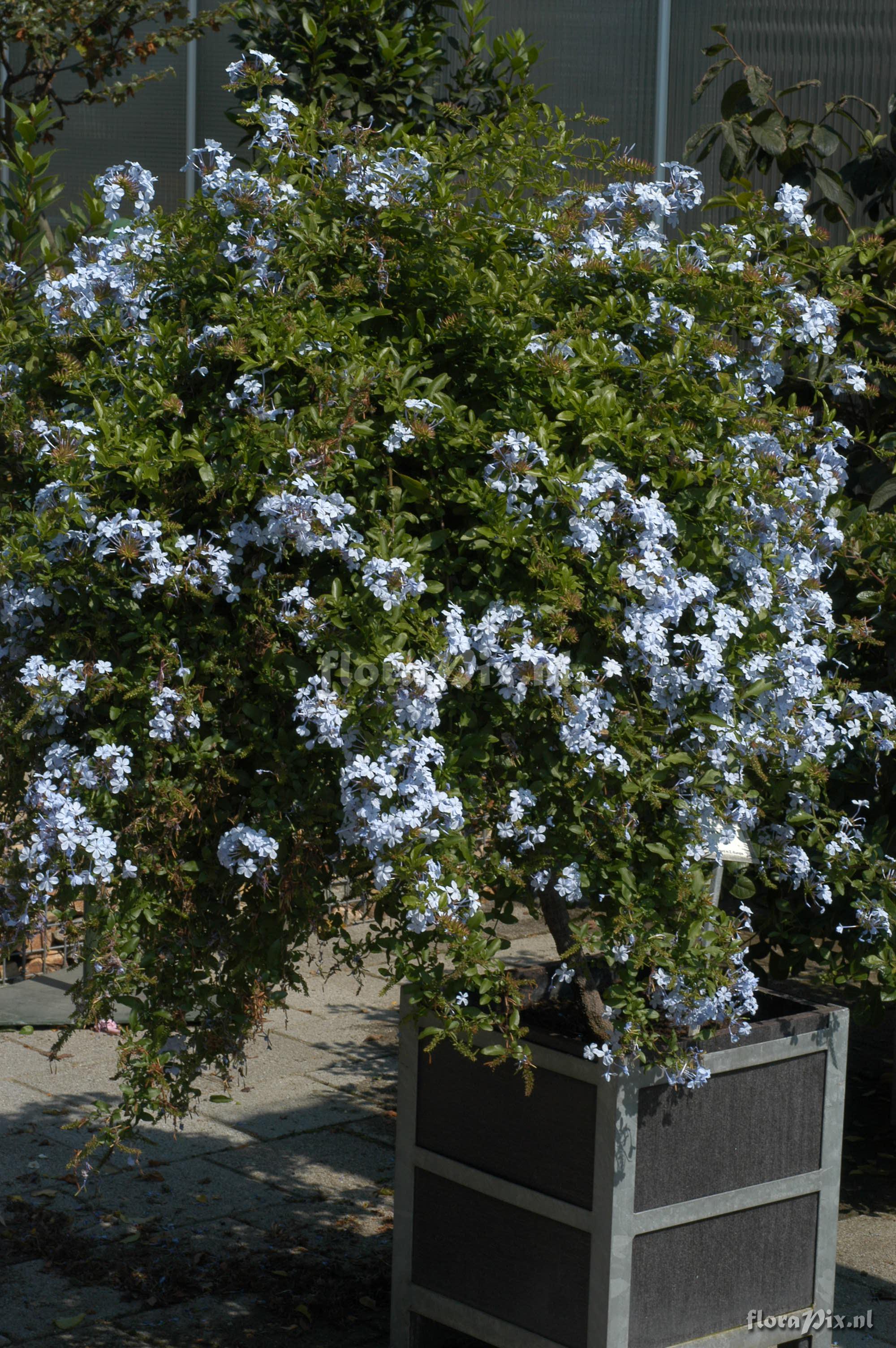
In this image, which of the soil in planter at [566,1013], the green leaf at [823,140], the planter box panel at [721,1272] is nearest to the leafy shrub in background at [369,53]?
the green leaf at [823,140]

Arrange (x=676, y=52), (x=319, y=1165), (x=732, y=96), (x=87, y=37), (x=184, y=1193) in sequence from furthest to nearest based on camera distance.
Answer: (x=87, y=37) < (x=676, y=52) < (x=732, y=96) < (x=319, y=1165) < (x=184, y=1193)

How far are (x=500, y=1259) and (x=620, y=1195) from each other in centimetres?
38

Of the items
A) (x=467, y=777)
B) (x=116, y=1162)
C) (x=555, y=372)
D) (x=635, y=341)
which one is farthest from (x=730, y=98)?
(x=116, y=1162)

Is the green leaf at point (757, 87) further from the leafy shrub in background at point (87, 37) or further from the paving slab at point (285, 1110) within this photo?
the paving slab at point (285, 1110)

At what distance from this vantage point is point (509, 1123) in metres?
3.27

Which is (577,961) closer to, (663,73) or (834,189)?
(834,189)

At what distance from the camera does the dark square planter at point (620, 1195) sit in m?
3.11

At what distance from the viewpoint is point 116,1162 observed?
4699 millimetres

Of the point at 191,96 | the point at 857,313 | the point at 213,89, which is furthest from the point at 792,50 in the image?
the point at 191,96

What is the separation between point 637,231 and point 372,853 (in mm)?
1490

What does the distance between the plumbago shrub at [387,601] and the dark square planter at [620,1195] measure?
19 cm

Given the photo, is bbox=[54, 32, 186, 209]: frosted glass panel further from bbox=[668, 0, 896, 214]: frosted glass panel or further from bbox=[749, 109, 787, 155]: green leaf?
bbox=[749, 109, 787, 155]: green leaf

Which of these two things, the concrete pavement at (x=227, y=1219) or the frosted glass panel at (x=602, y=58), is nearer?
the concrete pavement at (x=227, y=1219)

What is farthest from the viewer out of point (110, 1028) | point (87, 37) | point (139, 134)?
point (139, 134)
